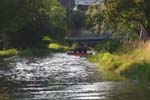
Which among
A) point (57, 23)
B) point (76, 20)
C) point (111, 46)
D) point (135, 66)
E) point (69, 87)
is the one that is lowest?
point (76, 20)

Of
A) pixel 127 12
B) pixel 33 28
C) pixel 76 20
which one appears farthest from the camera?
pixel 76 20

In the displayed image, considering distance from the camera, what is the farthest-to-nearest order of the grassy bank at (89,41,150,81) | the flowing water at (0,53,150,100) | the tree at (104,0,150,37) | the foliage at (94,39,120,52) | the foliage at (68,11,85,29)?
the foliage at (68,11,85,29), the foliage at (94,39,120,52), the tree at (104,0,150,37), the grassy bank at (89,41,150,81), the flowing water at (0,53,150,100)

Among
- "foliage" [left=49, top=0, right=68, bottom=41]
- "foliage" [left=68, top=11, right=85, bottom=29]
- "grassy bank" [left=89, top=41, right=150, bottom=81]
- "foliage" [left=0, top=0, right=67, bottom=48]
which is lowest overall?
"foliage" [left=68, top=11, right=85, bottom=29]

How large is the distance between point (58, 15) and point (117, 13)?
60.3m

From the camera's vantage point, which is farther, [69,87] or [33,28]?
[33,28]

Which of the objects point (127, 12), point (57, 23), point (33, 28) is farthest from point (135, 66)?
point (57, 23)

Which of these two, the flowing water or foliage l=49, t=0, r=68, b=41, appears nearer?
the flowing water

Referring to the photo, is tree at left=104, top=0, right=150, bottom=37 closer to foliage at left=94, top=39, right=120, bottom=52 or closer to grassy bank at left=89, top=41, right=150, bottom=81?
foliage at left=94, top=39, right=120, bottom=52

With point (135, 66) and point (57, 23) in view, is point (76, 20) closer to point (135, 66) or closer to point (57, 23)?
point (57, 23)

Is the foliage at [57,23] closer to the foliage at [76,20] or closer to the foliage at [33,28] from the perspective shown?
the foliage at [33,28]

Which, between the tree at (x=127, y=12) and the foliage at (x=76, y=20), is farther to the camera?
the foliage at (x=76, y=20)

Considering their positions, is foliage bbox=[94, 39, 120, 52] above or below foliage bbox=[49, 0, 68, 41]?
above

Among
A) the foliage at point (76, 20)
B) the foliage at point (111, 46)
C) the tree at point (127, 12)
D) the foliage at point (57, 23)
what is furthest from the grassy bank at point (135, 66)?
the foliage at point (76, 20)

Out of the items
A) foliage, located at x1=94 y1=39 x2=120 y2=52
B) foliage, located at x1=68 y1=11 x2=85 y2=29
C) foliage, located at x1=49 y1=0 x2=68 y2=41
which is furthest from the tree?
foliage, located at x1=68 y1=11 x2=85 y2=29
